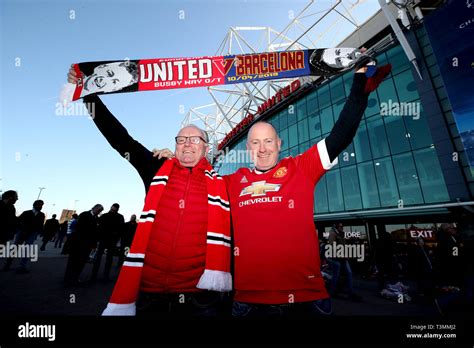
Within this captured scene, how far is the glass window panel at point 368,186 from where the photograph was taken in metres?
11.9

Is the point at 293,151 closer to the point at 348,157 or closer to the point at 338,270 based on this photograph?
the point at 348,157

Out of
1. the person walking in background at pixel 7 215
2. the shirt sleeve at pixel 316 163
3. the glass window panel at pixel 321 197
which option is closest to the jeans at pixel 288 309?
the shirt sleeve at pixel 316 163

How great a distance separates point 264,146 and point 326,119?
15092 millimetres

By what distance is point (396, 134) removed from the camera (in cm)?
1161

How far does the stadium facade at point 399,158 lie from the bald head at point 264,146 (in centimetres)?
1167

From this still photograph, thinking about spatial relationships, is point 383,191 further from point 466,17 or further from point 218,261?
point 218,261

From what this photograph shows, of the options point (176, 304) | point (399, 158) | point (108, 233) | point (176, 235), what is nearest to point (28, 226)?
point (108, 233)

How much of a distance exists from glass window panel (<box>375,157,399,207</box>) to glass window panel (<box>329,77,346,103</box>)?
526 centimetres

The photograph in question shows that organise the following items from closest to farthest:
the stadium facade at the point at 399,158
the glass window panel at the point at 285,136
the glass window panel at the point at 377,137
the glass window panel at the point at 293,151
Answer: the stadium facade at the point at 399,158, the glass window panel at the point at 377,137, the glass window panel at the point at 293,151, the glass window panel at the point at 285,136

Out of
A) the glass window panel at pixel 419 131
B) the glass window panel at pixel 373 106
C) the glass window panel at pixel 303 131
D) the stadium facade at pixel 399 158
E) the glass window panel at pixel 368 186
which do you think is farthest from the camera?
the glass window panel at pixel 303 131

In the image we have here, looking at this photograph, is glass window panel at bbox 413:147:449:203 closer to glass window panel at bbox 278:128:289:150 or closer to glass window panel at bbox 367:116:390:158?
glass window panel at bbox 367:116:390:158

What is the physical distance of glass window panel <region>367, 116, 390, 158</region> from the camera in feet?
39.4

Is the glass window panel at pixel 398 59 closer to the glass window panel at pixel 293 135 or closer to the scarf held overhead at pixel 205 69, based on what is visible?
the glass window panel at pixel 293 135

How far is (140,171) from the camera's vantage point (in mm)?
1984
